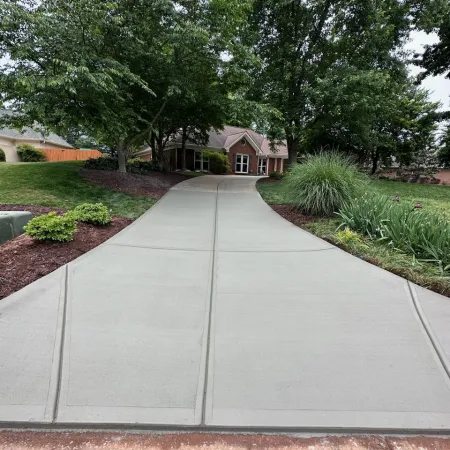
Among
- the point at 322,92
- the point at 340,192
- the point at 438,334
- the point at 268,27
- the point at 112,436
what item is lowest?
the point at 112,436

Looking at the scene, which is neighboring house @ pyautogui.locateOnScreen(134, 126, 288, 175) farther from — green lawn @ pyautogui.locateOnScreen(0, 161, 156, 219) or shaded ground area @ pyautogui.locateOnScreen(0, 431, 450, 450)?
shaded ground area @ pyautogui.locateOnScreen(0, 431, 450, 450)

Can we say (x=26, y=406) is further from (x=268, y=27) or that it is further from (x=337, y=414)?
(x=268, y=27)

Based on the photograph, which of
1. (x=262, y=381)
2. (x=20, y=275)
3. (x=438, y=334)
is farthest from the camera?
(x=20, y=275)

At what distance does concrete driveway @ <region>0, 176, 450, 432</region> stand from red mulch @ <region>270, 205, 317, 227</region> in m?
2.30

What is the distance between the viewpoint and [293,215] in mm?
6891

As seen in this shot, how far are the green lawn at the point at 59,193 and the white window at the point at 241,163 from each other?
65.1ft

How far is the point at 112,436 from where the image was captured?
170cm

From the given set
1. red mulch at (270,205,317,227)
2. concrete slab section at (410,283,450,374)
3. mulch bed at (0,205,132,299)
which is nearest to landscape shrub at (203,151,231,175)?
→ red mulch at (270,205,317,227)

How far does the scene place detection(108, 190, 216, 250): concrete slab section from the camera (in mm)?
4754

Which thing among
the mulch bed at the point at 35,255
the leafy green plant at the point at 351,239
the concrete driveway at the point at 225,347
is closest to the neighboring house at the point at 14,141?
the mulch bed at the point at 35,255

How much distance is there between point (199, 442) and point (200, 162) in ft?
85.5

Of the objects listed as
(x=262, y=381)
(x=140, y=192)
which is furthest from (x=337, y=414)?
(x=140, y=192)

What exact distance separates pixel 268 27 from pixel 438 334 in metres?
15.2

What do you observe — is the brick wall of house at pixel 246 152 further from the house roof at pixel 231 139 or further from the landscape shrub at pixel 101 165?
the landscape shrub at pixel 101 165
